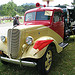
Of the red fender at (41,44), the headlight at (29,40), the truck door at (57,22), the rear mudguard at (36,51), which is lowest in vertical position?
the rear mudguard at (36,51)

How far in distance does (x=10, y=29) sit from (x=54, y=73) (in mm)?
1907

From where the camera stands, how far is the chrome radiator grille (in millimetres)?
3170

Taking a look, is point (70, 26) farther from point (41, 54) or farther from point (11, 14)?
point (11, 14)

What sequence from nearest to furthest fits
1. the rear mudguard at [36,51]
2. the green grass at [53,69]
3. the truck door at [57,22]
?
1. the rear mudguard at [36,51]
2. the green grass at [53,69]
3. the truck door at [57,22]

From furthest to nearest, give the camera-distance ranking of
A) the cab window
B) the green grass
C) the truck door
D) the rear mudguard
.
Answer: the truck door → the cab window → the green grass → the rear mudguard

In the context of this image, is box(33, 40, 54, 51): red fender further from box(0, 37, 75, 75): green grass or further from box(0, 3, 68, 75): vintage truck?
box(0, 37, 75, 75): green grass

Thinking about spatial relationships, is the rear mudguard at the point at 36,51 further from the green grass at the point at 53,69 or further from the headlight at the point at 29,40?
the green grass at the point at 53,69

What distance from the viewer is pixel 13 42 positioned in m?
3.22

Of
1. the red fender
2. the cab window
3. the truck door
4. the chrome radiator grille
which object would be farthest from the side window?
the chrome radiator grille

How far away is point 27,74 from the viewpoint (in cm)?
348

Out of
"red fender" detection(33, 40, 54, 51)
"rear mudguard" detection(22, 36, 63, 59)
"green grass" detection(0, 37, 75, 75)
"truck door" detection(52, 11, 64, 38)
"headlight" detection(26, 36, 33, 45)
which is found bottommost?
"green grass" detection(0, 37, 75, 75)

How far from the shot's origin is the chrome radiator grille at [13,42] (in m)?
3.17

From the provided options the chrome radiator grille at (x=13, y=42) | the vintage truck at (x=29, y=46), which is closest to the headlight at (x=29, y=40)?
the vintage truck at (x=29, y=46)

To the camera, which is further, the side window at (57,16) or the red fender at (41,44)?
the side window at (57,16)
